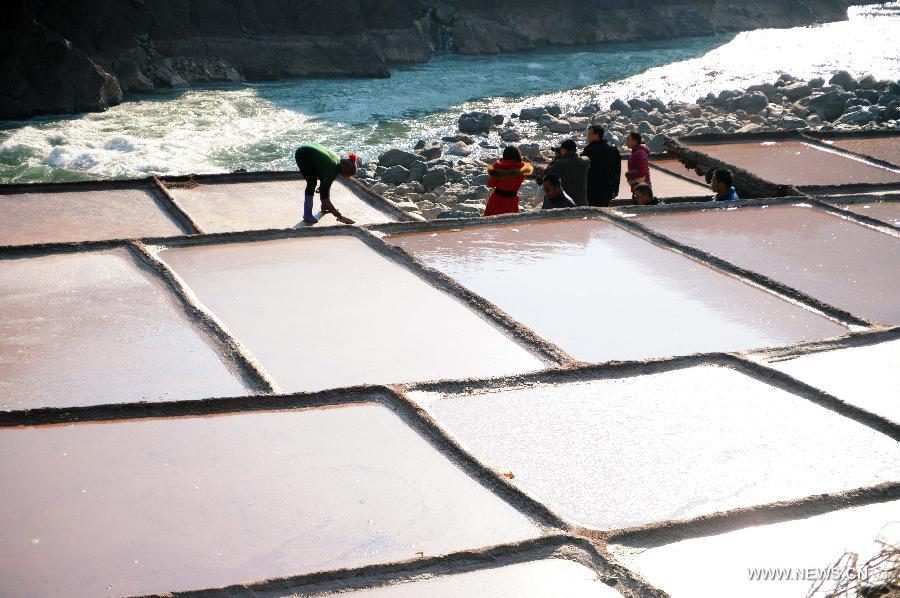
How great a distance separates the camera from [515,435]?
4.42 metres

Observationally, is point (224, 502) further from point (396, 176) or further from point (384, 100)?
point (384, 100)

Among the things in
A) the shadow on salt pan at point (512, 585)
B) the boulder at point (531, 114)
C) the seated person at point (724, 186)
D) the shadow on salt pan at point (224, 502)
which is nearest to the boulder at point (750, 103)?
the boulder at point (531, 114)

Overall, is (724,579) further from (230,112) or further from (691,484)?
(230,112)

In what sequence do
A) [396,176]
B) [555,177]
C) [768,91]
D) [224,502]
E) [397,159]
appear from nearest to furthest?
[224,502] < [555,177] < [396,176] < [397,159] < [768,91]

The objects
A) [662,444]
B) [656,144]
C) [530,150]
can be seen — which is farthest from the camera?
[530,150]

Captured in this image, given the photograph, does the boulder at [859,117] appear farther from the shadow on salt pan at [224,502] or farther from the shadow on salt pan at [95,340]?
the shadow on salt pan at [224,502]

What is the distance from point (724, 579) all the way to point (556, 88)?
22.7m

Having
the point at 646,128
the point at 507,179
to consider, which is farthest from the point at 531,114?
the point at 507,179

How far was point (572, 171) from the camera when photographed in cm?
841

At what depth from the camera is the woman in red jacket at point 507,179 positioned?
26.7 ft

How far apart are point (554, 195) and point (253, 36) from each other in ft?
63.3

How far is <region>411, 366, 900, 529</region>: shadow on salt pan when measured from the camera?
3.98 metres

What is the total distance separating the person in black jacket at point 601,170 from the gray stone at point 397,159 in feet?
23.2

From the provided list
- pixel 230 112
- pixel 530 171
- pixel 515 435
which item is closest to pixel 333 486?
pixel 515 435
